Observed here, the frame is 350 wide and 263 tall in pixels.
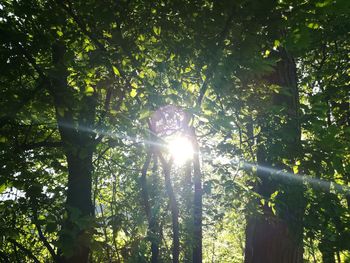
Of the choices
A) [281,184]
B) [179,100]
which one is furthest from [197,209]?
[179,100]

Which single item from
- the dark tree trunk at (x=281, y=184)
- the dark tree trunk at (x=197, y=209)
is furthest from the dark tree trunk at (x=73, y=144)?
the dark tree trunk at (x=281, y=184)

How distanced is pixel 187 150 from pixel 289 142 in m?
1.54

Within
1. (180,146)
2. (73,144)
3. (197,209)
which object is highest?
(180,146)

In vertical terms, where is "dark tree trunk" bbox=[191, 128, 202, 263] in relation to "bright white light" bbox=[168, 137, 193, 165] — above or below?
below

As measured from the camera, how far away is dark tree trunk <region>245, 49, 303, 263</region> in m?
3.46

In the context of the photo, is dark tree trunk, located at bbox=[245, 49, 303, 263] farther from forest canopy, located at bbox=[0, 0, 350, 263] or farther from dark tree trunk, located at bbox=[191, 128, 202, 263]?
dark tree trunk, located at bbox=[191, 128, 202, 263]

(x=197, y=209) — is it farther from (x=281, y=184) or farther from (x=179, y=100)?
(x=179, y=100)

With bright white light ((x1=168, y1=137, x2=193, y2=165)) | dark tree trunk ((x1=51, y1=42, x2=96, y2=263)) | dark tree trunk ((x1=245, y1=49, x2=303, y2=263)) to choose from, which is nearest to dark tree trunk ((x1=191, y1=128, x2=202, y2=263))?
bright white light ((x1=168, y1=137, x2=193, y2=165))

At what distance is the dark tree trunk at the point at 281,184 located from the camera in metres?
3.46

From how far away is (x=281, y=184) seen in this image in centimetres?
373

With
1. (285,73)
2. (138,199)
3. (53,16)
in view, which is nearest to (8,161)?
(53,16)

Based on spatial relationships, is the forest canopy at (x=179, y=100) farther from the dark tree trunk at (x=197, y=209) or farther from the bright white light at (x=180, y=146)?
the dark tree trunk at (x=197, y=209)

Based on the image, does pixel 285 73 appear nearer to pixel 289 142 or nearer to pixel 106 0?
pixel 289 142

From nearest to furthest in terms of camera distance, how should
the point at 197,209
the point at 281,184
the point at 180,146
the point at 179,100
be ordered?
1. the point at 179,100
2. the point at 281,184
3. the point at 180,146
4. the point at 197,209
